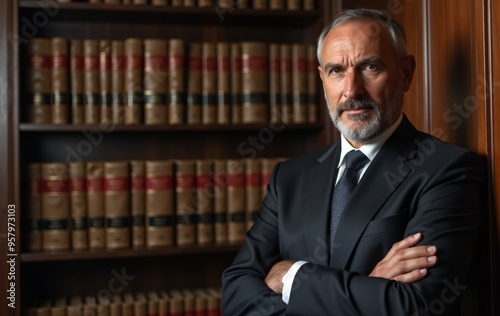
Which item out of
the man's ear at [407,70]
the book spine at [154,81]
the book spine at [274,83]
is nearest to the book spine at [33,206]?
the book spine at [154,81]

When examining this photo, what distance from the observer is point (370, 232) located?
5.22 ft

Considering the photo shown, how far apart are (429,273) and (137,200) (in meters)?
1.40

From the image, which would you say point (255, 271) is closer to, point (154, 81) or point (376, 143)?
point (376, 143)

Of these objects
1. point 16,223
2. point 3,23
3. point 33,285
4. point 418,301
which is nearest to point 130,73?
point 3,23

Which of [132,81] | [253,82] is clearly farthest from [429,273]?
[132,81]

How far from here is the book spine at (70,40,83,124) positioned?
2.46 meters

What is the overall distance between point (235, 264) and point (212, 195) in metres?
0.74

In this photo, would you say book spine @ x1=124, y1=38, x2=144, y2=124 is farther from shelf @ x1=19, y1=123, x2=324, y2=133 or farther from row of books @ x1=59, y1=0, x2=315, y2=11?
row of books @ x1=59, y1=0, x2=315, y2=11

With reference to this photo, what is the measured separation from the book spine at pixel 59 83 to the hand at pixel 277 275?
3.82 feet

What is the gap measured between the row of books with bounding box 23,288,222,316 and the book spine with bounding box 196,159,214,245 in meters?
0.26

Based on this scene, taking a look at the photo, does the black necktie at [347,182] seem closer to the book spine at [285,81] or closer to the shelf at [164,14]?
the book spine at [285,81]

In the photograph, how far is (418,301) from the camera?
139cm

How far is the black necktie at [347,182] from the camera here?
5.66 ft

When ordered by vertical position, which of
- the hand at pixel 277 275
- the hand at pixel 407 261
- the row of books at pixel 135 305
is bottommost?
the row of books at pixel 135 305
